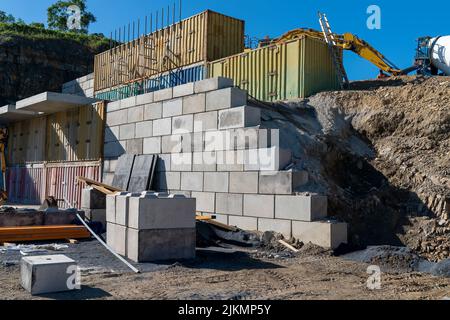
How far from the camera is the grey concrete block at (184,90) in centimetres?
1230

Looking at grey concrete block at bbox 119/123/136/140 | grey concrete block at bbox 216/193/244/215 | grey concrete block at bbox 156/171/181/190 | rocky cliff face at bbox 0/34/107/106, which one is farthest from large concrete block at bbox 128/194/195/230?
rocky cliff face at bbox 0/34/107/106

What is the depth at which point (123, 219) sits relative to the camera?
27.1ft

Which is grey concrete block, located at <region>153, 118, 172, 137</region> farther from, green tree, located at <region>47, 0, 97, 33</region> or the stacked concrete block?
green tree, located at <region>47, 0, 97, 33</region>

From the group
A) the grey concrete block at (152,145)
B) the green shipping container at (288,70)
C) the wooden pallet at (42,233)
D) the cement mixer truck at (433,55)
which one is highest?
the cement mixer truck at (433,55)

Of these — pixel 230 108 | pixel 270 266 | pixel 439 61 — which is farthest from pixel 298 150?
pixel 439 61

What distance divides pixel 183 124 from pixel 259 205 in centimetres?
354

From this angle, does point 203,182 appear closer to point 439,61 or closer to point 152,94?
point 152,94

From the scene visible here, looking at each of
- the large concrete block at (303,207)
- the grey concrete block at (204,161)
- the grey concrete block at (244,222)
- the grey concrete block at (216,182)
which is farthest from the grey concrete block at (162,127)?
the large concrete block at (303,207)

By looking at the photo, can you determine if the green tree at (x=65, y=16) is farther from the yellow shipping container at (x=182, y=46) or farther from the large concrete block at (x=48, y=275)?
the large concrete block at (x=48, y=275)

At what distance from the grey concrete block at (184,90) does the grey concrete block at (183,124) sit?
25.1 inches

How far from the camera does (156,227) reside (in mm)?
7859

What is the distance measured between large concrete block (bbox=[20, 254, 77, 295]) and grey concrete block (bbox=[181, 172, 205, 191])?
19.8ft

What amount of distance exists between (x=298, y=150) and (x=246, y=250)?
9.14ft

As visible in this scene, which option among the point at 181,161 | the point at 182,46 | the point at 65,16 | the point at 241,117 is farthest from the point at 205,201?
the point at 65,16
